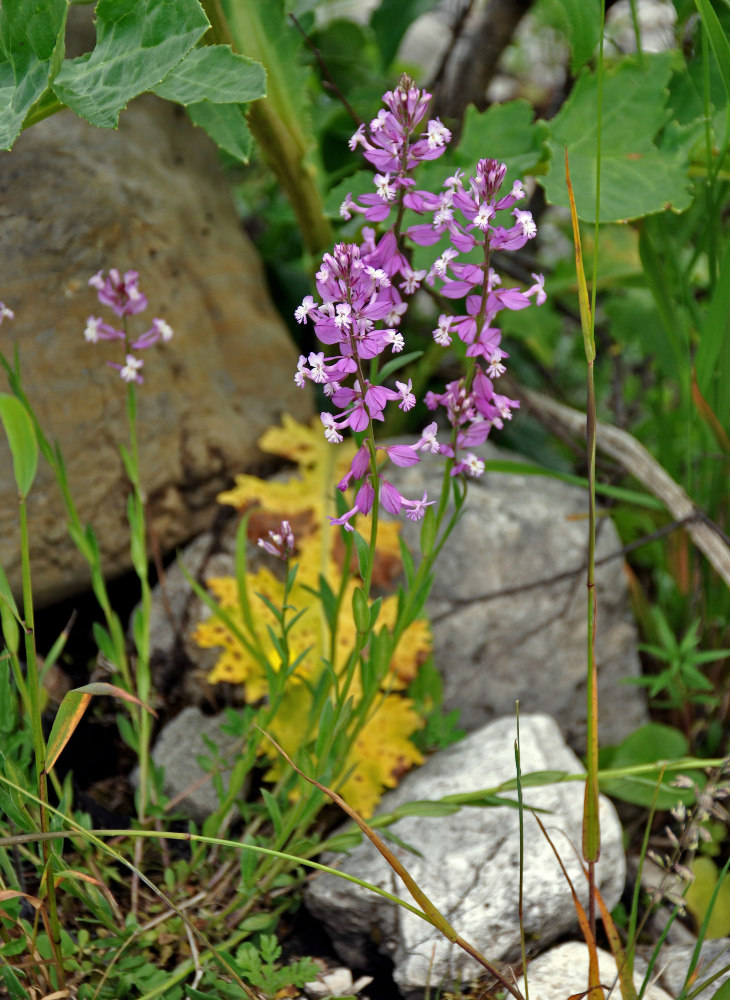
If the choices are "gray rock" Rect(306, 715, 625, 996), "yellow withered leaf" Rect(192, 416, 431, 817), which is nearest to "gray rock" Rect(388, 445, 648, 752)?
"yellow withered leaf" Rect(192, 416, 431, 817)

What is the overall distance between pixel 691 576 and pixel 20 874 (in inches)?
57.3

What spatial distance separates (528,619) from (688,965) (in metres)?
0.70

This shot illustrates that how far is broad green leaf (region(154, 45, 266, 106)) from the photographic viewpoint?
44.6 inches

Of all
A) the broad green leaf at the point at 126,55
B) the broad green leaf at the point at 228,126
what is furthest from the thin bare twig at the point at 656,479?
the broad green leaf at the point at 126,55

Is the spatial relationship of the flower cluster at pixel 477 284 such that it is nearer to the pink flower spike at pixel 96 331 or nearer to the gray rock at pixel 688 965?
the pink flower spike at pixel 96 331

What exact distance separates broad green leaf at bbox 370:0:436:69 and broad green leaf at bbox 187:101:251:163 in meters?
0.82

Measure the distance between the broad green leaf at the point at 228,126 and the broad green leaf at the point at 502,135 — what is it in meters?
0.44

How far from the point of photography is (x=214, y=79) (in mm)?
1167

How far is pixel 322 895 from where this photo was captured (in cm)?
132

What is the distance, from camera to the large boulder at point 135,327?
1.59 meters

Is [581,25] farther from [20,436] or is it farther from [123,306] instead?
[20,436]

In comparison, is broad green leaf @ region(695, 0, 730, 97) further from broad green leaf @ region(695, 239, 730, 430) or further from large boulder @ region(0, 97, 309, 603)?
large boulder @ region(0, 97, 309, 603)

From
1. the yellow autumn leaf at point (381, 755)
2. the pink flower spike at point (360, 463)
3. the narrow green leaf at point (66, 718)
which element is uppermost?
the pink flower spike at point (360, 463)

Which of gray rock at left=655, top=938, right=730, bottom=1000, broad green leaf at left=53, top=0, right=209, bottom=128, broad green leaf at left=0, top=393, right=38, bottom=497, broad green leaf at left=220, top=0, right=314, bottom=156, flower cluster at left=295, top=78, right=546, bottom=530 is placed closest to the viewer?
broad green leaf at left=0, top=393, right=38, bottom=497
